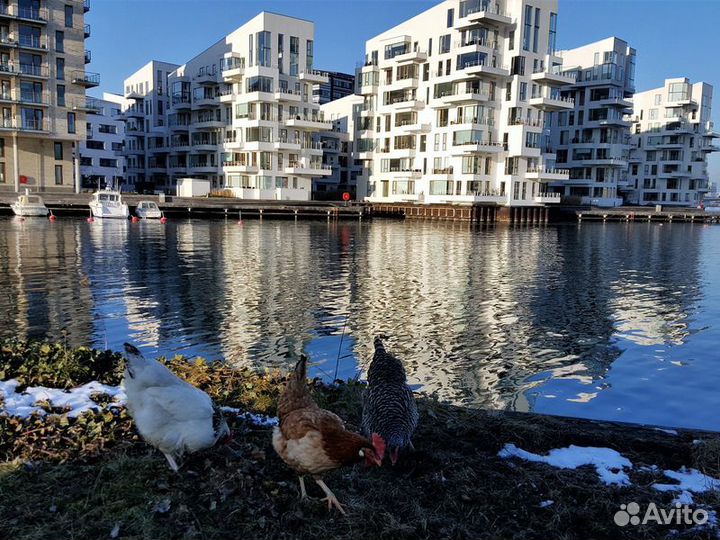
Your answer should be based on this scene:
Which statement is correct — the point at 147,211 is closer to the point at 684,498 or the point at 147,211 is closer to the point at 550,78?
the point at 550,78

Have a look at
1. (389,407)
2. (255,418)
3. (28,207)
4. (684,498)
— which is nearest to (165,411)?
(255,418)

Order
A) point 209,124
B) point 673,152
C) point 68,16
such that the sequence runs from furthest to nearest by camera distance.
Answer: point 673,152 < point 209,124 < point 68,16

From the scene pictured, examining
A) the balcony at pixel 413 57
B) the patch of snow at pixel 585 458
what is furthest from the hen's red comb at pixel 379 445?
the balcony at pixel 413 57

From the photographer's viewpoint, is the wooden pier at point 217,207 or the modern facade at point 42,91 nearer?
the wooden pier at point 217,207

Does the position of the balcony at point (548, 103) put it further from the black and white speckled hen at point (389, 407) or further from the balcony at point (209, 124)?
the black and white speckled hen at point (389, 407)

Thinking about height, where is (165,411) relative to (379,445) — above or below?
above

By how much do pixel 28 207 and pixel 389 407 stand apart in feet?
224

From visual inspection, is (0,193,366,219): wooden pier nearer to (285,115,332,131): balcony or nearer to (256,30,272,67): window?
(285,115,332,131): balcony

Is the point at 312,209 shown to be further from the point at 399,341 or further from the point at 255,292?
the point at 399,341

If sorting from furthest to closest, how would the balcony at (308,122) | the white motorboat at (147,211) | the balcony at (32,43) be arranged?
the balcony at (308,122), the balcony at (32,43), the white motorboat at (147,211)

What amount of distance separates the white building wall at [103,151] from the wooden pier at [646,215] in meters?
88.4

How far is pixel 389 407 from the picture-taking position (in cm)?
643

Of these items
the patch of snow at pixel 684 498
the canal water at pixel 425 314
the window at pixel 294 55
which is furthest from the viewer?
the window at pixel 294 55

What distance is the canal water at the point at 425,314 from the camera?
13.4 metres
